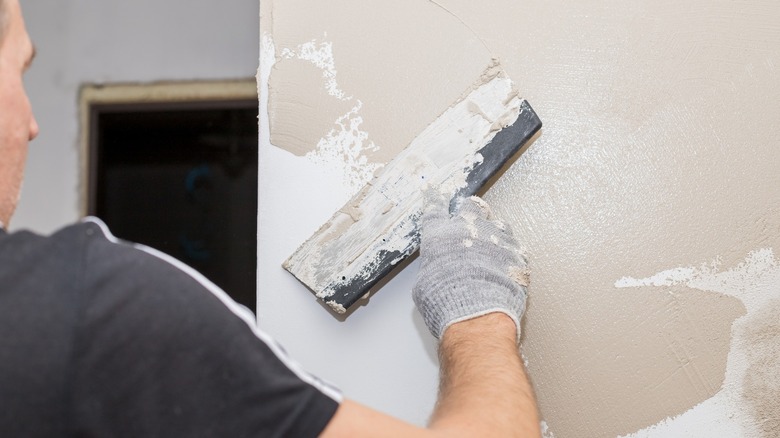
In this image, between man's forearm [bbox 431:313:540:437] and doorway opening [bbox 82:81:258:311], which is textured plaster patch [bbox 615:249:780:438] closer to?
man's forearm [bbox 431:313:540:437]

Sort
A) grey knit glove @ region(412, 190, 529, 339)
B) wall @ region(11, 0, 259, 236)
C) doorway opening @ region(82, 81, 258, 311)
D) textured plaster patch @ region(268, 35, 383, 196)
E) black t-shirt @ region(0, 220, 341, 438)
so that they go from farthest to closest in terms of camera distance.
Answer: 1. doorway opening @ region(82, 81, 258, 311)
2. wall @ region(11, 0, 259, 236)
3. textured plaster patch @ region(268, 35, 383, 196)
4. grey knit glove @ region(412, 190, 529, 339)
5. black t-shirt @ region(0, 220, 341, 438)

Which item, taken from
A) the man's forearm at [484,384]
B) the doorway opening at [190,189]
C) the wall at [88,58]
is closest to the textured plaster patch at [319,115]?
the man's forearm at [484,384]

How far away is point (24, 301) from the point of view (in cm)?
55

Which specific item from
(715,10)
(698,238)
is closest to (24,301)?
(698,238)

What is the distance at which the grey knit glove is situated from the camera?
0.94 meters

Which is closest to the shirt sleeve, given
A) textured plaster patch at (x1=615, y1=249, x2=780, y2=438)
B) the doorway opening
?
textured plaster patch at (x1=615, y1=249, x2=780, y2=438)

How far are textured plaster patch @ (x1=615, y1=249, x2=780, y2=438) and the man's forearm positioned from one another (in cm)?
34

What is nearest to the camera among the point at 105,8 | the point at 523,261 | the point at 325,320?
the point at 523,261

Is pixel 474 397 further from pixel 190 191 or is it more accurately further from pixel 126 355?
pixel 190 191

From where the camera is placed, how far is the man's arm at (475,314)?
74 centimetres

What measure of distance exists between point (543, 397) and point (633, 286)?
23 centimetres

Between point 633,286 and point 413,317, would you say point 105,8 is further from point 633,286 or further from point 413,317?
point 633,286

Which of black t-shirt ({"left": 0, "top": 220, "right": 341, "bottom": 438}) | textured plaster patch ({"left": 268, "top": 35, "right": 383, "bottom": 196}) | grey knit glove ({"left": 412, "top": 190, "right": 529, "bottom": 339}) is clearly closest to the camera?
black t-shirt ({"left": 0, "top": 220, "right": 341, "bottom": 438})

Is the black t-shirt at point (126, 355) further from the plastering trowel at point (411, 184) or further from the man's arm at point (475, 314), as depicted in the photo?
the plastering trowel at point (411, 184)
